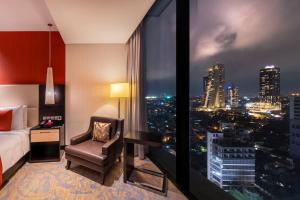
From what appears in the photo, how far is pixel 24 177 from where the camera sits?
2686mm

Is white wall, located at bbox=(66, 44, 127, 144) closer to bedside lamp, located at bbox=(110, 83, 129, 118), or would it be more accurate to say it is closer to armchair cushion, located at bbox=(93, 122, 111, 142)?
bedside lamp, located at bbox=(110, 83, 129, 118)

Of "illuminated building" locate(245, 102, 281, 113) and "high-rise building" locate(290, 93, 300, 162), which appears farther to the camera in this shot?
"illuminated building" locate(245, 102, 281, 113)

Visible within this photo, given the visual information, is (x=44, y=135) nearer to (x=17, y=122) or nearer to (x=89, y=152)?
(x=17, y=122)

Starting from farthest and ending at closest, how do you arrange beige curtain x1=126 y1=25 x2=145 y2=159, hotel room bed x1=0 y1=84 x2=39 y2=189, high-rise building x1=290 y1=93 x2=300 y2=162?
beige curtain x1=126 y1=25 x2=145 y2=159 → hotel room bed x1=0 y1=84 x2=39 y2=189 → high-rise building x1=290 y1=93 x2=300 y2=162

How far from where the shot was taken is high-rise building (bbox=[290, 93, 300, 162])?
3.96 feet

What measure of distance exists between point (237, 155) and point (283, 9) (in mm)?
1286

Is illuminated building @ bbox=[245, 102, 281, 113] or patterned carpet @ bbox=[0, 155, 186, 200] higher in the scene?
illuminated building @ bbox=[245, 102, 281, 113]

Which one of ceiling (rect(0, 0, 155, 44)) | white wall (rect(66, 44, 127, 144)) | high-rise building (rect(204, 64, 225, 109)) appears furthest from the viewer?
white wall (rect(66, 44, 127, 144))

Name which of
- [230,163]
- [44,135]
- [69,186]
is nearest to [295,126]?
[230,163]

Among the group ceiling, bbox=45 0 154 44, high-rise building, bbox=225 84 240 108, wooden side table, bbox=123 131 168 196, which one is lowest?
wooden side table, bbox=123 131 168 196

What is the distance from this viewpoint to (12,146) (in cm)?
263

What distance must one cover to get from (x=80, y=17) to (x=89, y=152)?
80.4 inches

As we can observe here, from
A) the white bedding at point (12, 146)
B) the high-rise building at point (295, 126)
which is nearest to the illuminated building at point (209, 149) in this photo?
the high-rise building at point (295, 126)

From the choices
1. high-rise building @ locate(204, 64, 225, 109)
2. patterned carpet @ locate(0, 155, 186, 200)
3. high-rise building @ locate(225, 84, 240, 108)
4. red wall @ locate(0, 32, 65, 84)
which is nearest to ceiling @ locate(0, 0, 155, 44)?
red wall @ locate(0, 32, 65, 84)
